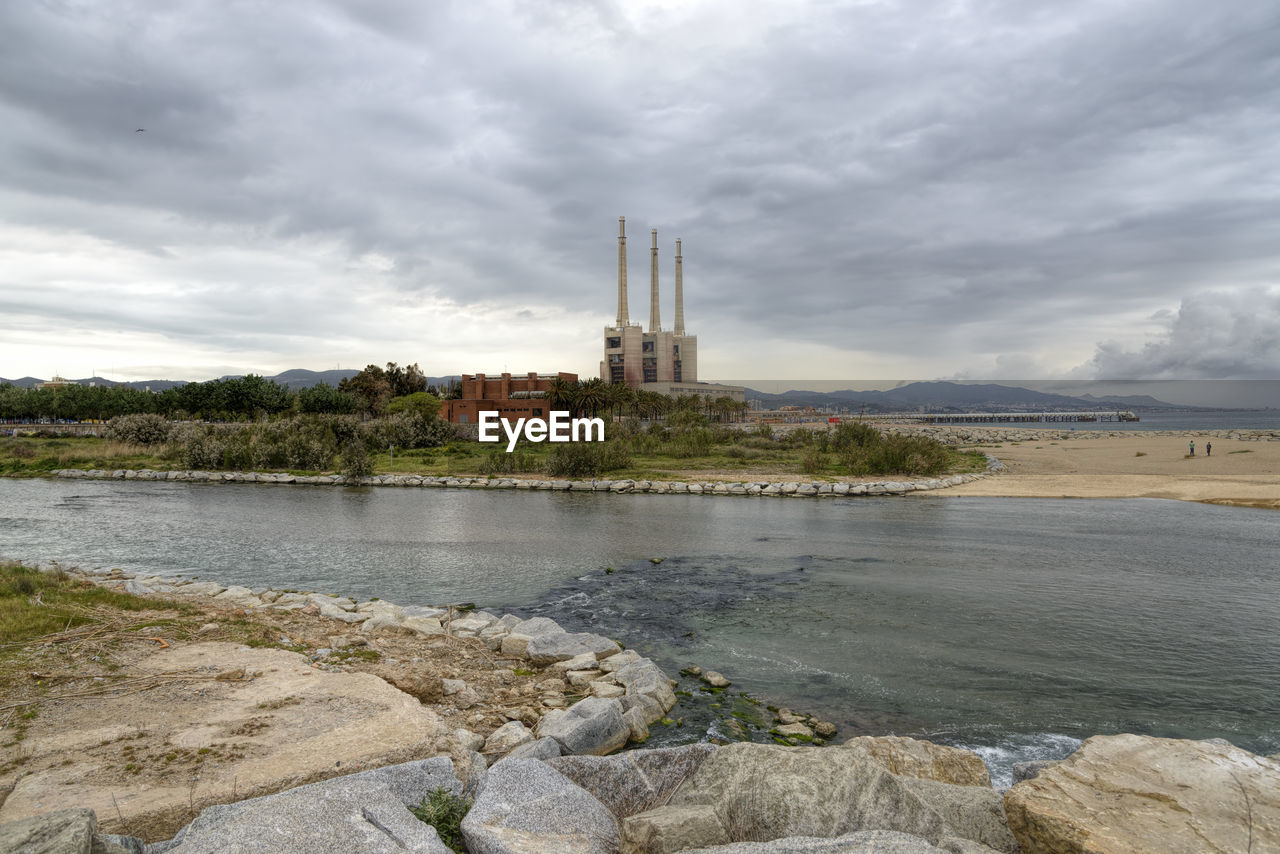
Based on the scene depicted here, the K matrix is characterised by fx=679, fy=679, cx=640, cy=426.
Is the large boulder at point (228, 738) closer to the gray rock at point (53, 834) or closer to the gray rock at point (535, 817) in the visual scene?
the gray rock at point (53, 834)

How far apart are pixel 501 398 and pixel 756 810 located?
8440cm

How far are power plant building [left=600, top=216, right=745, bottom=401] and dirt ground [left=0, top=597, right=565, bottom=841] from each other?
156 meters

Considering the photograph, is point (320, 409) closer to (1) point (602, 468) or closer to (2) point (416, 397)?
(2) point (416, 397)

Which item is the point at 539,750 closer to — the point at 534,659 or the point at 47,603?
the point at 534,659

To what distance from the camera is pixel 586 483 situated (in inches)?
1676

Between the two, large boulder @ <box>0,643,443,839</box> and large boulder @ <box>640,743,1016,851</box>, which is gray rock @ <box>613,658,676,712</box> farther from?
large boulder @ <box>640,743,1016,851</box>

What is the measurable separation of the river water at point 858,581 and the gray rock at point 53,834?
8.90m

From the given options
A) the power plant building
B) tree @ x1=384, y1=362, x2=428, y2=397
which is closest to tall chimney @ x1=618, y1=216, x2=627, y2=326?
the power plant building

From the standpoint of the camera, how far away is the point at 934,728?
10.1 meters

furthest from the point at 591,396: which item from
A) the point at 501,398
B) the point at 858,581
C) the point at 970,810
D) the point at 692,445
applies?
the point at 970,810

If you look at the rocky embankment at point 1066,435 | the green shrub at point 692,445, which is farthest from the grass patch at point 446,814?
the rocky embankment at point 1066,435

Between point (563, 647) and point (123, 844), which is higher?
point (123, 844)

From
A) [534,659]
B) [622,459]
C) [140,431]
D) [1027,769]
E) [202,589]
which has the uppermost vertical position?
[140,431]

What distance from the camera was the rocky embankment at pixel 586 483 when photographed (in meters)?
39.7
